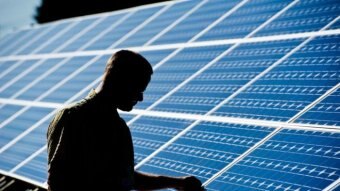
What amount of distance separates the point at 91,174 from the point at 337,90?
3.29m

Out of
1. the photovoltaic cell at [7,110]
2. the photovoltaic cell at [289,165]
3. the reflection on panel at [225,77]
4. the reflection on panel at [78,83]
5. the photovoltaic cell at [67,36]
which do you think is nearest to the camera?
the photovoltaic cell at [289,165]

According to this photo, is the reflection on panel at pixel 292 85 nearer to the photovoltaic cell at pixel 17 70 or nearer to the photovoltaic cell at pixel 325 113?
the photovoltaic cell at pixel 325 113

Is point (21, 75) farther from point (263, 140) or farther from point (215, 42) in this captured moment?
point (263, 140)

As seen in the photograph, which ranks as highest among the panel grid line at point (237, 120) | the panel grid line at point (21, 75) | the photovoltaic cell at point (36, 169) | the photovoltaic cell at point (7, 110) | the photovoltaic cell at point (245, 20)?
the photovoltaic cell at point (245, 20)

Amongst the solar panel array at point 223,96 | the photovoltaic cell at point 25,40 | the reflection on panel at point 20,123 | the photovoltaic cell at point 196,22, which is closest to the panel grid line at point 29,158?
the solar panel array at point 223,96

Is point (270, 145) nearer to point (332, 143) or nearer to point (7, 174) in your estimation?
point (332, 143)

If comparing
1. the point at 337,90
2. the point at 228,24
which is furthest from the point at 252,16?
the point at 337,90

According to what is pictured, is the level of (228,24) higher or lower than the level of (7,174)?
higher

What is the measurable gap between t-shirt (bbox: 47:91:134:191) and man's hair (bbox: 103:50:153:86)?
261 mm

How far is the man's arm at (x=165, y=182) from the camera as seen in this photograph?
4684 millimetres

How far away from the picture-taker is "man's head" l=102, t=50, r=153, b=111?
4043 millimetres

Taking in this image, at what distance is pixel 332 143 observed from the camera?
16.8 feet

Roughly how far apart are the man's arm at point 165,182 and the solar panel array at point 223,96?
2.93ft

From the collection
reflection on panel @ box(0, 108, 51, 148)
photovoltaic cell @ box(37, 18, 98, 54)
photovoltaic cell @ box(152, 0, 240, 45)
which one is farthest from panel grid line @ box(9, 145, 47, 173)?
photovoltaic cell @ box(37, 18, 98, 54)
